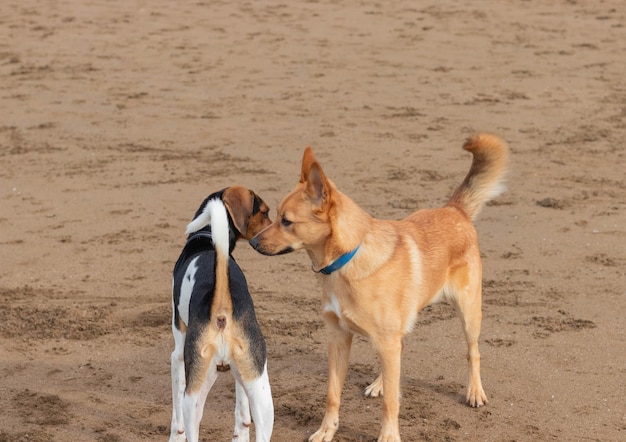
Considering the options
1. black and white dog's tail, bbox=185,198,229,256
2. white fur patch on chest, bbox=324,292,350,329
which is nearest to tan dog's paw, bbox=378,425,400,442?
white fur patch on chest, bbox=324,292,350,329

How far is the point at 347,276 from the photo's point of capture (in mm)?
5605

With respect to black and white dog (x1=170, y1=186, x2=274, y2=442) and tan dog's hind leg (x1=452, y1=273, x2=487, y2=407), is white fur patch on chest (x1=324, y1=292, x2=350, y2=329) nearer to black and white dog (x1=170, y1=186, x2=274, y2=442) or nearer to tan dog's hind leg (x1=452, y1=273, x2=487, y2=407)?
black and white dog (x1=170, y1=186, x2=274, y2=442)

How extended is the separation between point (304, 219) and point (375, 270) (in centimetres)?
51

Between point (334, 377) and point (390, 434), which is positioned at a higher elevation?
point (334, 377)

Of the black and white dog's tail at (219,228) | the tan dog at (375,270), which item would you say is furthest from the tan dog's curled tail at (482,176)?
the black and white dog's tail at (219,228)

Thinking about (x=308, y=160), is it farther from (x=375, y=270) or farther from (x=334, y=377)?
(x=334, y=377)

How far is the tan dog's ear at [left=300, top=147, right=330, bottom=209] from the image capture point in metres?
5.41

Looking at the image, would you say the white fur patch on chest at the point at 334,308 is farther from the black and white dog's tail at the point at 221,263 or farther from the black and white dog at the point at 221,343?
the black and white dog's tail at the point at 221,263

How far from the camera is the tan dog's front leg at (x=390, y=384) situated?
18.7ft

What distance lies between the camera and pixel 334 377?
19.4 feet

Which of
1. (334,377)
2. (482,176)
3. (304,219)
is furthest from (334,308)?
(482,176)

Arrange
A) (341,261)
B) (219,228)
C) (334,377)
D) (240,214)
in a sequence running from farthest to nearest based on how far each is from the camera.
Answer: (240,214), (334,377), (341,261), (219,228)

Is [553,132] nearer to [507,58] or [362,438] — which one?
[507,58]

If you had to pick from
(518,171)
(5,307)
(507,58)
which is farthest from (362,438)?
(507,58)
